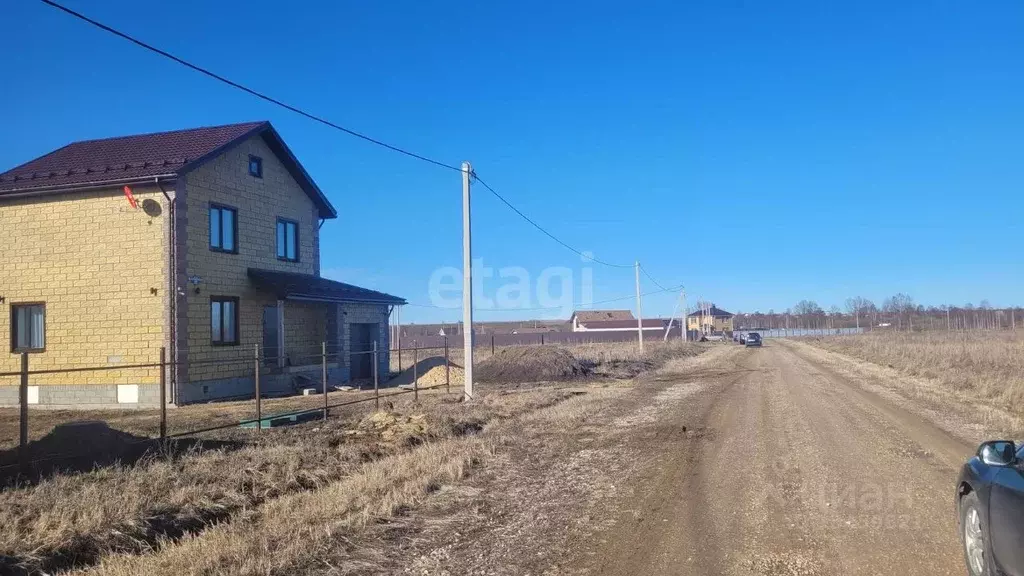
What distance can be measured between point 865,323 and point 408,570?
444 ft

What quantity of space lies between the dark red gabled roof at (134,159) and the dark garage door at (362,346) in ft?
17.5

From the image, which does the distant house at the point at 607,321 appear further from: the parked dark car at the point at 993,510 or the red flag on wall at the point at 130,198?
the parked dark car at the point at 993,510

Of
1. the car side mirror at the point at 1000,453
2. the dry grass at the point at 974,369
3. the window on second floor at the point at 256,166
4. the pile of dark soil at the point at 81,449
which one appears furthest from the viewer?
the window on second floor at the point at 256,166

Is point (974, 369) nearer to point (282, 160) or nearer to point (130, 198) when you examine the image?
point (282, 160)

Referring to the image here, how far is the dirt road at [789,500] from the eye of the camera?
594 cm

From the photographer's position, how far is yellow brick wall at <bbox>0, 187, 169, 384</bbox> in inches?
824

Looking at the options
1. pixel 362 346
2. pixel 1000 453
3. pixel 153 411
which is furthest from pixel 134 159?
pixel 1000 453

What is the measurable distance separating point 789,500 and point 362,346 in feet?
76.0

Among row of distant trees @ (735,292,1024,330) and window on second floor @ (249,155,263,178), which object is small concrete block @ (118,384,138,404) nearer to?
window on second floor @ (249,155,263,178)

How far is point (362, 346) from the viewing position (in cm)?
2939

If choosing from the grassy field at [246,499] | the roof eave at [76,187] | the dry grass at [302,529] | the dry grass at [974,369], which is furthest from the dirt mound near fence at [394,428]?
the dry grass at [974,369]

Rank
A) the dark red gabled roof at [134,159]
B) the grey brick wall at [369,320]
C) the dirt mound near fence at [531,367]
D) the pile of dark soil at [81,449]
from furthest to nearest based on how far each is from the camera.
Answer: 1. the dirt mound near fence at [531,367]
2. the grey brick wall at [369,320]
3. the dark red gabled roof at [134,159]
4. the pile of dark soil at [81,449]

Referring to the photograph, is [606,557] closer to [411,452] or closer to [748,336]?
[411,452]

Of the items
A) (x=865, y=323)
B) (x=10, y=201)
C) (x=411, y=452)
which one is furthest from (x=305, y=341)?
(x=865, y=323)
